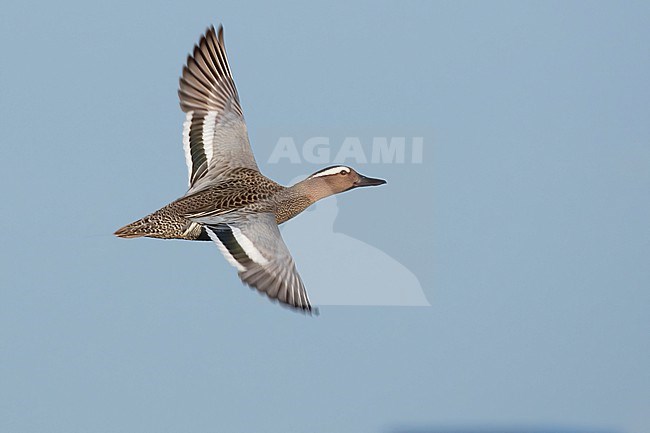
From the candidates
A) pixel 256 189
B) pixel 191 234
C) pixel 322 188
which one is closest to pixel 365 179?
pixel 322 188

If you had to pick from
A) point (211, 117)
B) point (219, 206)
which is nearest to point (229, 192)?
point (219, 206)

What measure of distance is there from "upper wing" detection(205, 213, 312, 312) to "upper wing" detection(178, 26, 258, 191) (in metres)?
0.71

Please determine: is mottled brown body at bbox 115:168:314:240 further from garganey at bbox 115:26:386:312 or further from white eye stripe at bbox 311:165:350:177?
white eye stripe at bbox 311:165:350:177

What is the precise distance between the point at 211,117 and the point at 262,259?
1.30 meters

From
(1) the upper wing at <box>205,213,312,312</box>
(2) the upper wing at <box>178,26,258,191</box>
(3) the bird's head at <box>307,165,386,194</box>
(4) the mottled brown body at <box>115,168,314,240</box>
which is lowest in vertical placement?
(1) the upper wing at <box>205,213,312,312</box>

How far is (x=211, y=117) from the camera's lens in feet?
18.6

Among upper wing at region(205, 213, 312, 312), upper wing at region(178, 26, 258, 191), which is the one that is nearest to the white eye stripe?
upper wing at region(178, 26, 258, 191)

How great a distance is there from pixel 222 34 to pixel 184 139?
1.85 ft

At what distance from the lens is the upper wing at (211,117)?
215 inches

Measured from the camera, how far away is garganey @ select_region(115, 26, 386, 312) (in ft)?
14.9

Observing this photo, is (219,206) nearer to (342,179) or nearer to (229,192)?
(229,192)

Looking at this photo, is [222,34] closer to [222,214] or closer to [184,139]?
[184,139]

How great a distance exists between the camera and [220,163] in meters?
5.45

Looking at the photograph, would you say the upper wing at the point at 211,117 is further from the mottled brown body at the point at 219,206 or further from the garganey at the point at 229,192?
the mottled brown body at the point at 219,206
